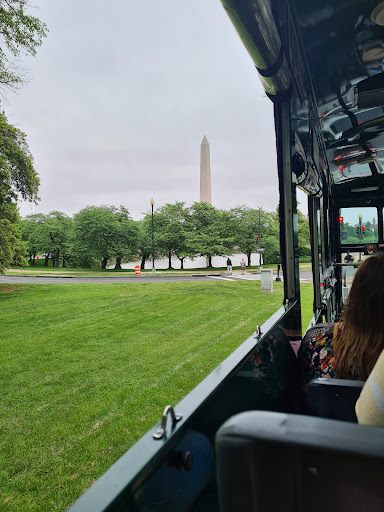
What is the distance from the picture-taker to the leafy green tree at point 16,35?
793 centimetres

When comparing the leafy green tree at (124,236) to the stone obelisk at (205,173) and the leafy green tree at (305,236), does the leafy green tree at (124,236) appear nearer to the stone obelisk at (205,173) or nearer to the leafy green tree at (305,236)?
the stone obelisk at (205,173)

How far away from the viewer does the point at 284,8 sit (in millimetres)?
2094

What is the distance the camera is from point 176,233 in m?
34.5

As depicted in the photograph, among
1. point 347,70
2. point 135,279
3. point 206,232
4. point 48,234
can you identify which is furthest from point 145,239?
point 347,70

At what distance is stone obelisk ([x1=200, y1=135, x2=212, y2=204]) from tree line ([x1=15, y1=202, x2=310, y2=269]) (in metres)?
5.65

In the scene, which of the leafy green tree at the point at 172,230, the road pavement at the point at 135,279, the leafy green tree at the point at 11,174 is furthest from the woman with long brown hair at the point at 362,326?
the leafy green tree at the point at 172,230

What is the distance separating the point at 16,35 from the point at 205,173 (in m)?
34.5

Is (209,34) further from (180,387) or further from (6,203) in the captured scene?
(6,203)

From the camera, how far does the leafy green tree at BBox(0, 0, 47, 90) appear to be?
793cm

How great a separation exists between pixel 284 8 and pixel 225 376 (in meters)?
2.14

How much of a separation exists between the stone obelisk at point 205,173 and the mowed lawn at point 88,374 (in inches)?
1185

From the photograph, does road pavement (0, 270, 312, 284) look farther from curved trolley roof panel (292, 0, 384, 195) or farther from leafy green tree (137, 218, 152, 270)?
curved trolley roof panel (292, 0, 384, 195)

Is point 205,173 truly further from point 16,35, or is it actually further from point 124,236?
point 16,35

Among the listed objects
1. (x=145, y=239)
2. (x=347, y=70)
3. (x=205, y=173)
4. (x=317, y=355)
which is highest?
(x=205, y=173)
